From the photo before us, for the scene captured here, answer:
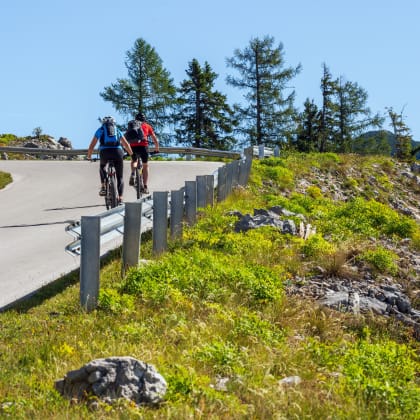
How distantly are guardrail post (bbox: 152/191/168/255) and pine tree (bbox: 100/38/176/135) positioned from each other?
47.5 meters

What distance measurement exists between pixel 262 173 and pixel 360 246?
1167 centimetres

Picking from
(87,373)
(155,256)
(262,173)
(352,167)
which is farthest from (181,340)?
(352,167)

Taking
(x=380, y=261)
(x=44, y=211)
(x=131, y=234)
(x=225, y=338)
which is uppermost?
(x=131, y=234)

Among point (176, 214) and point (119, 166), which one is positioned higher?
point (119, 166)

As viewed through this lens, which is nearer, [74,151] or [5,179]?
[5,179]

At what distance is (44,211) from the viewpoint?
14969mm

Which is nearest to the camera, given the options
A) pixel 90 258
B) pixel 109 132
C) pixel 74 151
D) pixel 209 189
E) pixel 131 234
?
pixel 90 258

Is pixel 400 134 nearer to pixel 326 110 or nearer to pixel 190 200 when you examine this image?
pixel 326 110

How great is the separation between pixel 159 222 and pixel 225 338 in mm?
3544

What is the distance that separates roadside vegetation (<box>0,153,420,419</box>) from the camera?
4.62 metres

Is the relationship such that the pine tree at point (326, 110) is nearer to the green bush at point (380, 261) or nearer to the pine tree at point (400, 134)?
the pine tree at point (400, 134)

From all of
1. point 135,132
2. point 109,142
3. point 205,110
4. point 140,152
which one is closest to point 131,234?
point 109,142

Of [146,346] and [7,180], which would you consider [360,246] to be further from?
[7,180]

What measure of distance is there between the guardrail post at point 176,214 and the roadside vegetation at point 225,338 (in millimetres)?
268
